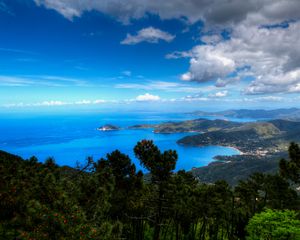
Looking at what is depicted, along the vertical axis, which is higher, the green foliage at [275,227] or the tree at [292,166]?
the tree at [292,166]

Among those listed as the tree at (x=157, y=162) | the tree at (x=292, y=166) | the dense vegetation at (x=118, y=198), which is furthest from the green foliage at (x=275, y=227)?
the tree at (x=157, y=162)

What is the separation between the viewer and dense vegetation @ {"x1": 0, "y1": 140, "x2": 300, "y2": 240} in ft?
31.8

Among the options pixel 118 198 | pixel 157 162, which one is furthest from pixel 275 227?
pixel 118 198

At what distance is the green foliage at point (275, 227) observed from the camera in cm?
1634

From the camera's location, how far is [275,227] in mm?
17375

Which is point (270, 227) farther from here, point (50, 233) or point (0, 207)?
point (0, 207)

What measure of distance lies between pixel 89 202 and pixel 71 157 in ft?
645

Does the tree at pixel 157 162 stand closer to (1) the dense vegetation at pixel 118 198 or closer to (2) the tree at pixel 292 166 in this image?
(1) the dense vegetation at pixel 118 198

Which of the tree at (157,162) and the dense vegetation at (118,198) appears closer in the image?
the dense vegetation at (118,198)

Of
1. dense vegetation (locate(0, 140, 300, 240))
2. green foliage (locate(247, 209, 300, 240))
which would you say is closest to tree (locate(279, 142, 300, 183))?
dense vegetation (locate(0, 140, 300, 240))

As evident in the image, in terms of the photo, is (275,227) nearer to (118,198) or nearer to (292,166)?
(292,166)

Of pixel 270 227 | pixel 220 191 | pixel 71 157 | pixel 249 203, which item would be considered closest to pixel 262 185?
pixel 249 203

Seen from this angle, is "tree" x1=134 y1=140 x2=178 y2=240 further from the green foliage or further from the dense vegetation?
the green foliage

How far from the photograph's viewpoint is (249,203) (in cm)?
3912
